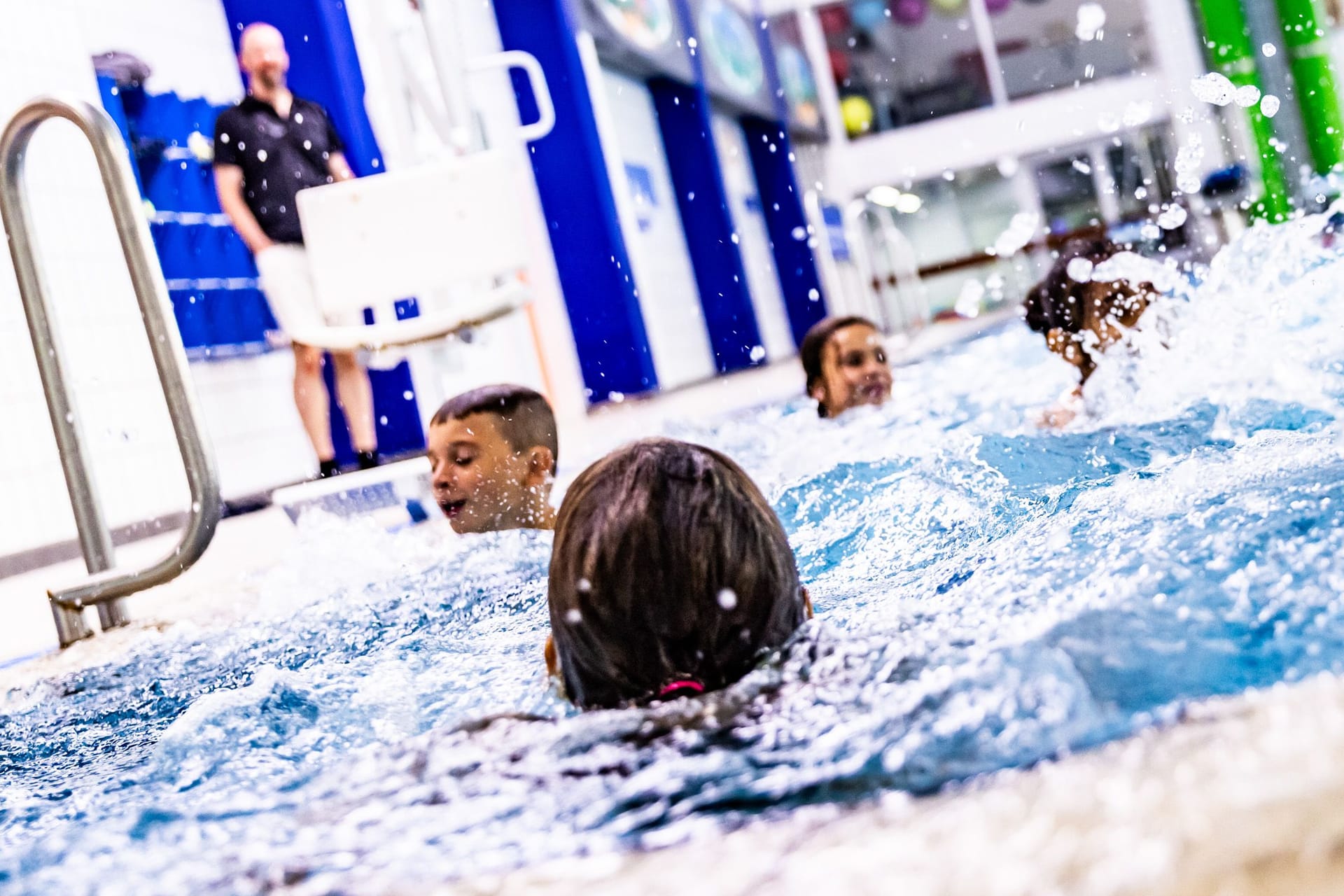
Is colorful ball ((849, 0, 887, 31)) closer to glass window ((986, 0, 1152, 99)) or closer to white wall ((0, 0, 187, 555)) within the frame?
glass window ((986, 0, 1152, 99))

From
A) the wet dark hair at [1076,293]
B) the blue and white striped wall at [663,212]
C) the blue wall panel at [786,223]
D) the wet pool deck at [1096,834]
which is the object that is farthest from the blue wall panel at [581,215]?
the wet pool deck at [1096,834]

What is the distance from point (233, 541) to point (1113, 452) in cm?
286

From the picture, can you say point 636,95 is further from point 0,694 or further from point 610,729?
point 610,729

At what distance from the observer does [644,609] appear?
1.18 meters

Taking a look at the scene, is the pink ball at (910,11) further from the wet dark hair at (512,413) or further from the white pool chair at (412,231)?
the wet dark hair at (512,413)

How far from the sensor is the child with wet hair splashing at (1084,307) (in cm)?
331

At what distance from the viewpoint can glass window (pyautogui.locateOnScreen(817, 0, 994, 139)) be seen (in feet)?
59.7

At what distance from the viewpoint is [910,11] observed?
18.6 meters

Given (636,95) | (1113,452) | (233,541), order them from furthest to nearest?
1. (636,95)
2. (233,541)
3. (1113,452)

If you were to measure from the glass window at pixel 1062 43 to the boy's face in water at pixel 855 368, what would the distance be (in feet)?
48.5

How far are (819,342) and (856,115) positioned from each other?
14957 millimetres

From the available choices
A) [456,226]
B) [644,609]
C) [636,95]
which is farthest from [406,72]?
[636,95]

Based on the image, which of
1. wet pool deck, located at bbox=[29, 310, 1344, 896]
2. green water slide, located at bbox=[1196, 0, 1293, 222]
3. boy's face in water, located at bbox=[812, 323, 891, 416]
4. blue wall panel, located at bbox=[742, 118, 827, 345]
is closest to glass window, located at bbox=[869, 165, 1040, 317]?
blue wall panel, located at bbox=[742, 118, 827, 345]

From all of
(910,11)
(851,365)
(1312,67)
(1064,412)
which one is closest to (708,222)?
(1312,67)
